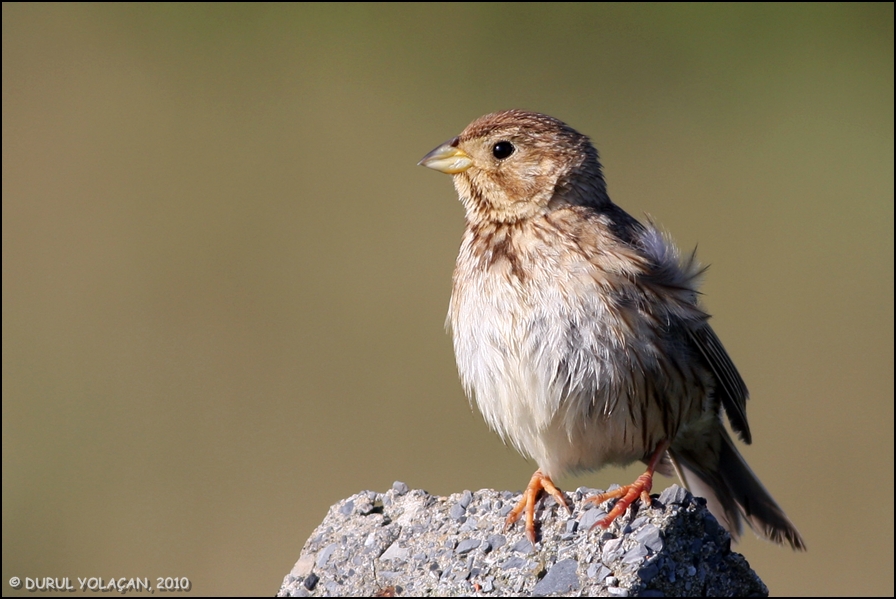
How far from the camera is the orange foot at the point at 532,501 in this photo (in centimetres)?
420

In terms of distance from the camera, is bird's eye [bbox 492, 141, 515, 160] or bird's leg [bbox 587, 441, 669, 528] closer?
bird's leg [bbox 587, 441, 669, 528]

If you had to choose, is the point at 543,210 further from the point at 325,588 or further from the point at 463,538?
the point at 325,588

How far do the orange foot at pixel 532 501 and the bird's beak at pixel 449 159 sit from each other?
1728 mm

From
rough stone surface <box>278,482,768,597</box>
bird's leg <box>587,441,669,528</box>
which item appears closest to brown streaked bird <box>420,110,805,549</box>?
bird's leg <box>587,441,669,528</box>

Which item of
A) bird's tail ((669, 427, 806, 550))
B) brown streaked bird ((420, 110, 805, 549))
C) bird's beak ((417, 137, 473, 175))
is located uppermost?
bird's beak ((417, 137, 473, 175))

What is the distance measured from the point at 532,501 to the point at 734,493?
1.82 meters

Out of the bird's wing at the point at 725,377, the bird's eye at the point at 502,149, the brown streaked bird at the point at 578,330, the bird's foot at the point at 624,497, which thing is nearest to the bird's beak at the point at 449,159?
the brown streaked bird at the point at 578,330

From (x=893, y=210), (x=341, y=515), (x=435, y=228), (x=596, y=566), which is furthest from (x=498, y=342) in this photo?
(x=893, y=210)

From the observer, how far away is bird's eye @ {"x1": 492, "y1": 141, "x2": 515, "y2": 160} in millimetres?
5617

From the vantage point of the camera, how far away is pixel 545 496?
4656mm

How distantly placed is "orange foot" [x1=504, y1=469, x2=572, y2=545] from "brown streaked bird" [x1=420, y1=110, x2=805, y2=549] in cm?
1

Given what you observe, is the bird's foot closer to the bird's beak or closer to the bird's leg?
the bird's leg

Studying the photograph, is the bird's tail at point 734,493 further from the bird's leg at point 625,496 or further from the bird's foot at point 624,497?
the bird's foot at point 624,497

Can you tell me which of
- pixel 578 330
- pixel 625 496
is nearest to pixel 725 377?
pixel 578 330
